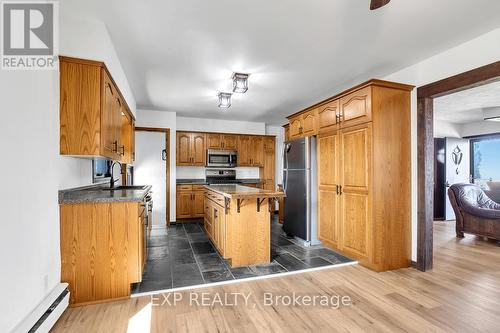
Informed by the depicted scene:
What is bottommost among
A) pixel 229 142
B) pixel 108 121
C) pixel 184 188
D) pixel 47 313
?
pixel 47 313

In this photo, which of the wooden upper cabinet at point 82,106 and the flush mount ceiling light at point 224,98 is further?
the flush mount ceiling light at point 224,98

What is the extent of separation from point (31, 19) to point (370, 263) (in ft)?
13.1

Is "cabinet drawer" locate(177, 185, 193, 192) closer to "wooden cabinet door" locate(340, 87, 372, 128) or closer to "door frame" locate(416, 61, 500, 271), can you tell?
"wooden cabinet door" locate(340, 87, 372, 128)

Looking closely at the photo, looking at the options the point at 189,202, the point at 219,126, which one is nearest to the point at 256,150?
the point at 219,126

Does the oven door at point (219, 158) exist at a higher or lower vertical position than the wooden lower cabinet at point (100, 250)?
higher

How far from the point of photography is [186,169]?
20.7 ft

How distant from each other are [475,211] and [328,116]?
338cm

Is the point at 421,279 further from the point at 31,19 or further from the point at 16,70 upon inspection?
the point at 31,19

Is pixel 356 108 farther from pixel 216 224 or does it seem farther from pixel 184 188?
pixel 184 188

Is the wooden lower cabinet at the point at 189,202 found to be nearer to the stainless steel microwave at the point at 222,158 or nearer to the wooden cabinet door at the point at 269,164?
the stainless steel microwave at the point at 222,158

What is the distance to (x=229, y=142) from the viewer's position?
6.38 m

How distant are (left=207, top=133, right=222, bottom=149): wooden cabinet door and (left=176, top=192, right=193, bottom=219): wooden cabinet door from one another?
130 centimetres

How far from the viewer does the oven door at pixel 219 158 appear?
244 inches

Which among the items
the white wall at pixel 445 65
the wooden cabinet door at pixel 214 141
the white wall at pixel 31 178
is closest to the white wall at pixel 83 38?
the white wall at pixel 31 178
